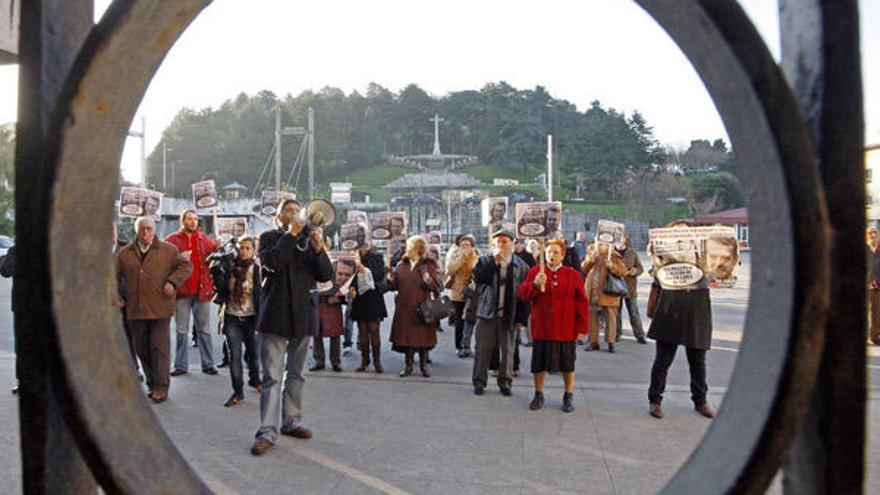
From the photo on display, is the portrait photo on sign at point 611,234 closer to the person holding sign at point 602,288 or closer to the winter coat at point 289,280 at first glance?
the person holding sign at point 602,288

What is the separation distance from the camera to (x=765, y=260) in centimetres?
153

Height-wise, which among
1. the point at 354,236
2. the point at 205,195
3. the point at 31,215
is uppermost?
the point at 205,195

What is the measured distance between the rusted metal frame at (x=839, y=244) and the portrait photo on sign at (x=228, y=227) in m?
10.4

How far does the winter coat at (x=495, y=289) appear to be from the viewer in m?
8.09

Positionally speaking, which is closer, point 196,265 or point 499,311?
point 499,311

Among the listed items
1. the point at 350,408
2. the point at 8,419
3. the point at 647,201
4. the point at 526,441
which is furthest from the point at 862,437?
the point at 647,201

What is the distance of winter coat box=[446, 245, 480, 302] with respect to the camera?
32.1 ft

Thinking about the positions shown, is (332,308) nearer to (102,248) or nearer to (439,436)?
(439,436)

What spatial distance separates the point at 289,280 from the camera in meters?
5.76

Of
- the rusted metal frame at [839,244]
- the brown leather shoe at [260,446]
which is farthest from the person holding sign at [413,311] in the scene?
the rusted metal frame at [839,244]

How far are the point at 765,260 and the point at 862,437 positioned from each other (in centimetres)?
47

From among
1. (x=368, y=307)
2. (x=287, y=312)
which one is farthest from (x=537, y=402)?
(x=368, y=307)

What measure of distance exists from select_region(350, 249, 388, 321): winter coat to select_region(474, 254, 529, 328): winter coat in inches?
65.1

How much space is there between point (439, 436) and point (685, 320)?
2608 millimetres
